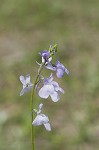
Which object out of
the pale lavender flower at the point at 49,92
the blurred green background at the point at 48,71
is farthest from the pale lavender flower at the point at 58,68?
the blurred green background at the point at 48,71

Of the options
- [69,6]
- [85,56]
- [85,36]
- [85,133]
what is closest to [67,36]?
[85,36]

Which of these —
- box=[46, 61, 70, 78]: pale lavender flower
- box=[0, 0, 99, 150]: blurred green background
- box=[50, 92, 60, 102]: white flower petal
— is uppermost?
box=[0, 0, 99, 150]: blurred green background

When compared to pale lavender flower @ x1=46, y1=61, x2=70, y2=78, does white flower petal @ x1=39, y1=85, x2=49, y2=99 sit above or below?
below

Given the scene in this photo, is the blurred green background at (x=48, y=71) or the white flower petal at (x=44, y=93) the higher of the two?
the blurred green background at (x=48, y=71)

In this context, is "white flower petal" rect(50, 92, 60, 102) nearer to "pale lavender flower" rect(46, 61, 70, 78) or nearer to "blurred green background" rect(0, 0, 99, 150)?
"pale lavender flower" rect(46, 61, 70, 78)

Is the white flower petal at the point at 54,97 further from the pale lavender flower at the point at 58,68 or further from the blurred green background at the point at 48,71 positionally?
the blurred green background at the point at 48,71

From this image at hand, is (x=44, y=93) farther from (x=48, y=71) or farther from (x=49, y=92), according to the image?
(x=48, y=71)

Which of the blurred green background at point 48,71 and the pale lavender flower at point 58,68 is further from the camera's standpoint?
the blurred green background at point 48,71

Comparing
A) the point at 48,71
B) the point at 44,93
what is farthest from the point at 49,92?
the point at 48,71

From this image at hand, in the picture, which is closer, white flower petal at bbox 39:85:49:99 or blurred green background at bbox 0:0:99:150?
white flower petal at bbox 39:85:49:99

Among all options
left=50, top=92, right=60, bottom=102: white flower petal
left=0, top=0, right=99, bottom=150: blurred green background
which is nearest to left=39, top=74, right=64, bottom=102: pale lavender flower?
left=50, top=92, right=60, bottom=102: white flower petal
